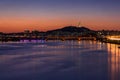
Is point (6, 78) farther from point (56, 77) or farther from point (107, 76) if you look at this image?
point (107, 76)

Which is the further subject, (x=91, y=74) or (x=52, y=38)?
(x=52, y=38)

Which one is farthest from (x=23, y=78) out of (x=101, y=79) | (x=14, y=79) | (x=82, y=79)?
(x=101, y=79)

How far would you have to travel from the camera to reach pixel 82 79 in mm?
11828

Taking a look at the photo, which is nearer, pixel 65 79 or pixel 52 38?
pixel 65 79

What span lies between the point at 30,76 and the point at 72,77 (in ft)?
6.39

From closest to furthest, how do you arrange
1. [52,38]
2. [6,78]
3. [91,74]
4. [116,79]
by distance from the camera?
1. [116,79]
2. [6,78]
3. [91,74]
4. [52,38]

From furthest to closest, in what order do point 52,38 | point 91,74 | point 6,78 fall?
point 52,38 < point 91,74 < point 6,78

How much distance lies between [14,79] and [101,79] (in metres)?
3.77

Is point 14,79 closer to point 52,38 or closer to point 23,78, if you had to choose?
point 23,78

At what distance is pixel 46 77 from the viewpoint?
12.5 metres

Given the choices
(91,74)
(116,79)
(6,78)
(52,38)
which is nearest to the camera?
(116,79)

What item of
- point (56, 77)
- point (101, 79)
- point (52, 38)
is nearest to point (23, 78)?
point (56, 77)

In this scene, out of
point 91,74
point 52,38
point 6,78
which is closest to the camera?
point 6,78

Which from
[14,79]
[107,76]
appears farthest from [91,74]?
[14,79]
